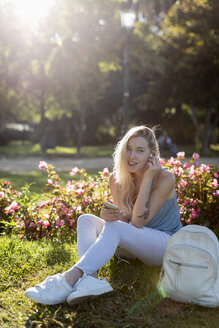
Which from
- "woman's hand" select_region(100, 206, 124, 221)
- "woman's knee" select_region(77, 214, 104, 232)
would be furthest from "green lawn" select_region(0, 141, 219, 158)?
"woman's hand" select_region(100, 206, 124, 221)

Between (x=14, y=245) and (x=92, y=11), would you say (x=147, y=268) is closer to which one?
(x=14, y=245)

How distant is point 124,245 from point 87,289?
24.2 inches

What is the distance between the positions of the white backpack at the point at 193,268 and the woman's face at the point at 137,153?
0.94 meters

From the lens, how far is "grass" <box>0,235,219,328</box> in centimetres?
296

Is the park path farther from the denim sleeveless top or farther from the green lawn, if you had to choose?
the denim sleeveless top

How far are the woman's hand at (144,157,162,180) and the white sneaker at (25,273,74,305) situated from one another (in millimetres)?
1228

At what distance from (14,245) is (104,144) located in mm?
32525

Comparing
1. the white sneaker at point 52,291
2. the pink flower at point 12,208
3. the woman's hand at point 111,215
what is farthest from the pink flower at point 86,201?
the white sneaker at point 52,291

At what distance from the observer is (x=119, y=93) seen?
31.5m

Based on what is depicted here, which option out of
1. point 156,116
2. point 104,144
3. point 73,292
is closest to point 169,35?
point 156,116

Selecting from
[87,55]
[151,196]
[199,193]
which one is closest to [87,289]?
[151,196]

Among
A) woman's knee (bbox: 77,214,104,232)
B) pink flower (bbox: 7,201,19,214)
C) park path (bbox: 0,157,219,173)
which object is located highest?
woman's knee (bbox: 77,214,104,232)

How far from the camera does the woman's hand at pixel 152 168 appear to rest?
3.74m

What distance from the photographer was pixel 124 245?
3568 millimetres
